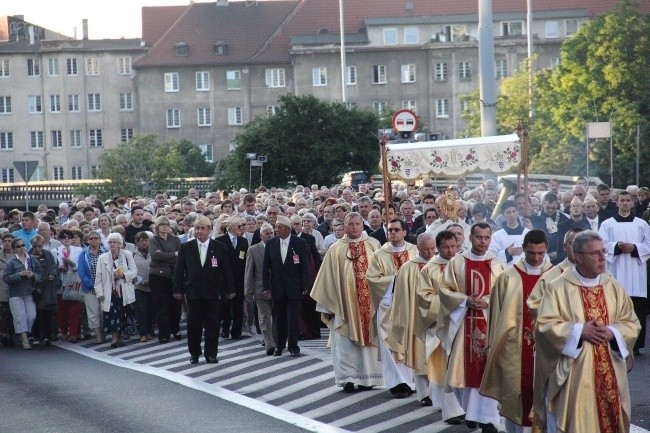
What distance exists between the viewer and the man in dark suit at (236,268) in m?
22.2

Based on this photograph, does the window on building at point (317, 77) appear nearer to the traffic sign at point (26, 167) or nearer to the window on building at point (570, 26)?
the window on building at point (570, 26)

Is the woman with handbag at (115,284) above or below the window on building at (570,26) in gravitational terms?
below

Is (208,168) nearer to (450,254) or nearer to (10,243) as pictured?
(10,243)

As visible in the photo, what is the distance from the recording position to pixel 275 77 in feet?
354

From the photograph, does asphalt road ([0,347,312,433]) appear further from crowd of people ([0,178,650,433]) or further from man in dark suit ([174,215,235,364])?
crowd of people ([0,178,650,433])

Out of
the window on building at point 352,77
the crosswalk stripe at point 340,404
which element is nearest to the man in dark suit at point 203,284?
the crosswalk stripe at point 340,404

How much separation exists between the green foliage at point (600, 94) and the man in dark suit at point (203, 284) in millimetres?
40753

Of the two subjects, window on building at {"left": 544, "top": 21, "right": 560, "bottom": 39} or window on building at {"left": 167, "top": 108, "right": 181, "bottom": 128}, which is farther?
window on building at {"left": 167, "top": 108, "right": 181, "bottom": 128}

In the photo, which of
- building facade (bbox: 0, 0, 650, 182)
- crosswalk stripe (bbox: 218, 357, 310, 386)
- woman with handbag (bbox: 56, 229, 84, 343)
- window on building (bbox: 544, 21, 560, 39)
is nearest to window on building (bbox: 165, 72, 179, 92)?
building facade (bbox: 0, 0, 650, 182)

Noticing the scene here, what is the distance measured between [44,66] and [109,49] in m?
4.98

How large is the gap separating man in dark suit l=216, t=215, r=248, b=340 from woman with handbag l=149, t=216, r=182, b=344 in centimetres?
86

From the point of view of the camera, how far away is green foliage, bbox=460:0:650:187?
198 ft

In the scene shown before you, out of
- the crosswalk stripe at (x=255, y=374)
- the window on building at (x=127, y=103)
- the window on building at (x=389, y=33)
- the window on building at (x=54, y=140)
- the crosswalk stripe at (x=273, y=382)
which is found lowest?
the crosswalk stripe at (x=255, y=374)

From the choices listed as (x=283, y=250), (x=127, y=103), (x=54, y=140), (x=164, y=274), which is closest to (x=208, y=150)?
(x=127, y=103)
